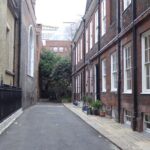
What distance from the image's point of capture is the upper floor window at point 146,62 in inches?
537

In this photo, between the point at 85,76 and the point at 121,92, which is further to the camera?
the point at 85,76

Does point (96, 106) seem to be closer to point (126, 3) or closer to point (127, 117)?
point (127, 117)

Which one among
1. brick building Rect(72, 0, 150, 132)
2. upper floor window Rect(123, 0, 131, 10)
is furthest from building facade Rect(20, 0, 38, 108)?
upper floor window Rect(123, 0, 131, 10)

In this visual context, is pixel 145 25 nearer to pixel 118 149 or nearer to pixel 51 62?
pixel 118 149

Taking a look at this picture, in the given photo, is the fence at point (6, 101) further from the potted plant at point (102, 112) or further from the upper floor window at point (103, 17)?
the upper floor window at point (103, 17)

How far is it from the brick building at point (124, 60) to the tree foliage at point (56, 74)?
95.4 feet

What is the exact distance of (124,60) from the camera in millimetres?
16891

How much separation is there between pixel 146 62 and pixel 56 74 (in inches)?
1691

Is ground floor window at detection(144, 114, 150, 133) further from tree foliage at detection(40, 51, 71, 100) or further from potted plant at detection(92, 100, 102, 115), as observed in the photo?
tree foliage at detection(40, 51, 71, 100)

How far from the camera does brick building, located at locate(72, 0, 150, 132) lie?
13834mm

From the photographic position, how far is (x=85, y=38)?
32.7 meters

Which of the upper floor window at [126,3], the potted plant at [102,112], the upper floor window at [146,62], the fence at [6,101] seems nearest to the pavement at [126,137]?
the upper floor window at [146,62]

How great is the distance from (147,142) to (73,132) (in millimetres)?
3573

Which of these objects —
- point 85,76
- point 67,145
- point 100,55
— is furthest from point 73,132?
point 85,76
